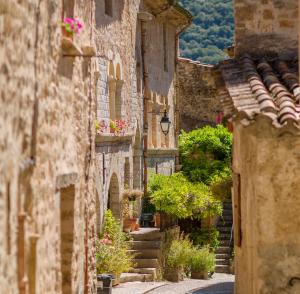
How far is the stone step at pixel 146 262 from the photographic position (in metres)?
22.1

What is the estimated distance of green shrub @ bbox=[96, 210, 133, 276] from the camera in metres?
19.7

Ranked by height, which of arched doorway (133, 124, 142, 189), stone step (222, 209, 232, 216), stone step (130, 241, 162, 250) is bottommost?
stone step (130, 241, 162, 250)

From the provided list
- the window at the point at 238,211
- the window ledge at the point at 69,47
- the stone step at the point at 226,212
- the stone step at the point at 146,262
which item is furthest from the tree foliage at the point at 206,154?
the window ledge at the point at 69,47

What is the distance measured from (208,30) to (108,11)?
54.3m

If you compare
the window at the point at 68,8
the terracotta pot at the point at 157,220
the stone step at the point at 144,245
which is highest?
the window at the point at 68,8

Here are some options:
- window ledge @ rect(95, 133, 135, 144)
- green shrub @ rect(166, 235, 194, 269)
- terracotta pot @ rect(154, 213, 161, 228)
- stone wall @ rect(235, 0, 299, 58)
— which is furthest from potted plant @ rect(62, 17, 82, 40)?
terracotta pot @ rect(154, 213, 161, 228)

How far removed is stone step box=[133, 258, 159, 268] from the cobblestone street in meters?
0.57

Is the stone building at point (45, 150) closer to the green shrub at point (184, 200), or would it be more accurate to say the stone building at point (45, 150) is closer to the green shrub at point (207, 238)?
the green shrub at point (184, 200)

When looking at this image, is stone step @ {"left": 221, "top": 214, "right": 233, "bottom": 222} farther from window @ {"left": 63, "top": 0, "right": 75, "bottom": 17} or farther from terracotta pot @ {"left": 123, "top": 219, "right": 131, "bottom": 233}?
window @ {"left": 63, "top": 0, "right": 75, "bottom": 17}

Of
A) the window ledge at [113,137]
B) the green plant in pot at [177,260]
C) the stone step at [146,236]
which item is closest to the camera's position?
the window ledge at [113,137]

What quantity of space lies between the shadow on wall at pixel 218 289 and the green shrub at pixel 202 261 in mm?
1456

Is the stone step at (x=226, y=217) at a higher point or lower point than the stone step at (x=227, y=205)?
lower

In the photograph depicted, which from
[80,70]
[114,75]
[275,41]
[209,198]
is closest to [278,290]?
[80,70]

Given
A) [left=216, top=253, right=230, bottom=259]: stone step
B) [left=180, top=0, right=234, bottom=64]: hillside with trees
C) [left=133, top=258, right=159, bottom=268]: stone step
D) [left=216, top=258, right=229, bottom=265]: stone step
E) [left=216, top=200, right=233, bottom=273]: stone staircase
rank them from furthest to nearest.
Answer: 1. [left=180, top=0, right=234, bottom=64]: hillside with trees
2. [left=216, top=253, right=230, bottom=259]: stone step
3. [left=216, top=258, right=229, bottom=265]: stone step
4. [left=216, top=200, right=233, bottom=273]: stone staircase
5. [left=133, top=258, right=159, bottom=268]: stone step
